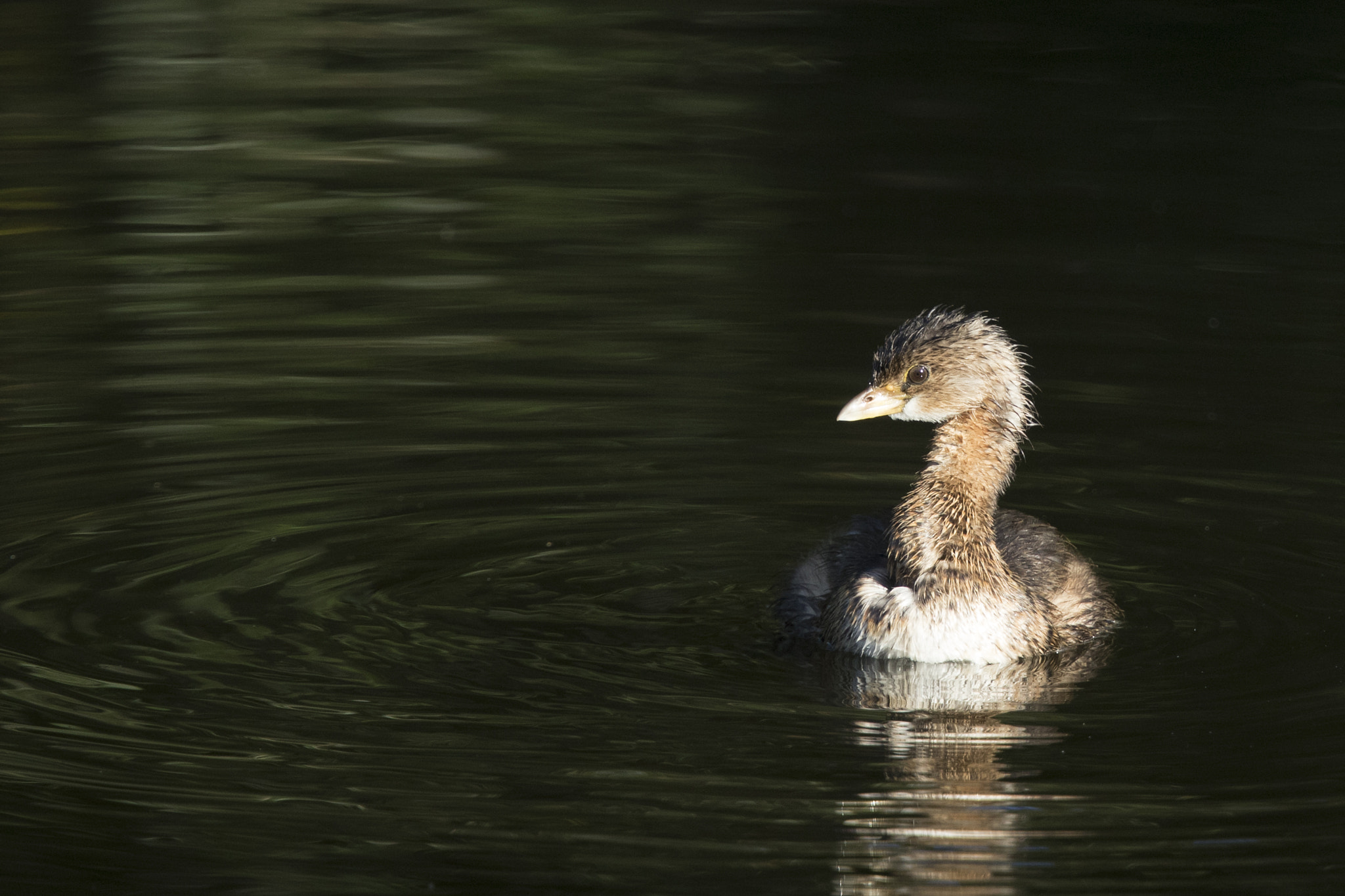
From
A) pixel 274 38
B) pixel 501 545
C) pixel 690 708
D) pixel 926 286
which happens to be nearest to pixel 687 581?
pixel 501 545

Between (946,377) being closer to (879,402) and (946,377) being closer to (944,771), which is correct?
(879,402)

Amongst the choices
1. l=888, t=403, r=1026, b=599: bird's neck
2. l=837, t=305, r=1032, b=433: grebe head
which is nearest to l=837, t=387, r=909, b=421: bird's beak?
l=837, t=305, r=1032, b=433: grebe head

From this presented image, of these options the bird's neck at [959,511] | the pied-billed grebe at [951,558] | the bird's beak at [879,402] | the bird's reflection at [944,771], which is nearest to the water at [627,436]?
the bird's reflection at [944,771]

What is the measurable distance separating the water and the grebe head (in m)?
1.01

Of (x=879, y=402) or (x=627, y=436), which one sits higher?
(x=879, y=402)

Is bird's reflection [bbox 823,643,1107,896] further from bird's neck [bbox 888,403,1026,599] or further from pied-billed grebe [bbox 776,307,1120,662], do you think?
bird's neck [bbox 888,403,1026,599]

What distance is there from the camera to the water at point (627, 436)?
256 inches

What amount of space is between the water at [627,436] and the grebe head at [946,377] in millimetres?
1014

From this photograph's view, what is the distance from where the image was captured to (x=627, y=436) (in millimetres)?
10680

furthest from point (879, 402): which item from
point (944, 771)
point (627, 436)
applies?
point (627, 436)

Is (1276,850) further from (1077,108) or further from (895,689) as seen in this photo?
(1077,108)

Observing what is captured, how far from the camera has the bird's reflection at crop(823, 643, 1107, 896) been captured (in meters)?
6.13

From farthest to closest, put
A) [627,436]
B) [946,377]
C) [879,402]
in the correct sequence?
[627,436], [879,402], [946,377]

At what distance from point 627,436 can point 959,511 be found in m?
2.85
